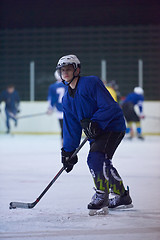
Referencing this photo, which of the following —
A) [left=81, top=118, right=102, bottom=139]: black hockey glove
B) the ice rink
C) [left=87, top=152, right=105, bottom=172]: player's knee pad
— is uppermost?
[left=81, top=118, right=102, bottom=139]: black hockey glove

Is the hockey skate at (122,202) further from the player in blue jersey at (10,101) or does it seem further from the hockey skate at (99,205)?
the player in blue jersey at (10,101)

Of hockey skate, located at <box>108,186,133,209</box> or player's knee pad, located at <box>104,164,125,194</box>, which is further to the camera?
hockey skate, located at <box>108,186,133,209</box>

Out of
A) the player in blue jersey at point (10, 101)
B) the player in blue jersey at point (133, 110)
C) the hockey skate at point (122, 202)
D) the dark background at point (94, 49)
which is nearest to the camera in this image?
the hockey skate at point (122, 202)

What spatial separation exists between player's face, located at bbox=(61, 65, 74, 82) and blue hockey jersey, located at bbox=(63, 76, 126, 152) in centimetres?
7

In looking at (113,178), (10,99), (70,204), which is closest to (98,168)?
(113,178)

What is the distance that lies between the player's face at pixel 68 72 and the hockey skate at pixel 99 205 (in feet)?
2.33

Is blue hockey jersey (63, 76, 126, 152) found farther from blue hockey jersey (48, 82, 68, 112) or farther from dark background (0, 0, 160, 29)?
dark background (0, 0, 160, 29)

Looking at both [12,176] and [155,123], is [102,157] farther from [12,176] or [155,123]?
[155,123]

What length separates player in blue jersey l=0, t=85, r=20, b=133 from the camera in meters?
14.0

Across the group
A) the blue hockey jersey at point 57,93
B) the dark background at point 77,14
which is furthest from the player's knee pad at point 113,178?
the dark background at point 77,14

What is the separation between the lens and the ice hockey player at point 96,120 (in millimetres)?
3701

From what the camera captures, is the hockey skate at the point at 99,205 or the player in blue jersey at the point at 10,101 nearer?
the hockey skate at the point at 99,205

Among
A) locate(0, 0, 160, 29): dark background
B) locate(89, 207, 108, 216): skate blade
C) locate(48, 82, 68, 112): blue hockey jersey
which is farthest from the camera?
locate(0, 0, 160, 29): dark background

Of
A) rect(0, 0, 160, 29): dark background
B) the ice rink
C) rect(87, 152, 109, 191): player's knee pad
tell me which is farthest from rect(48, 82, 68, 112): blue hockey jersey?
rect(0, 0, 160, 29): dark background
